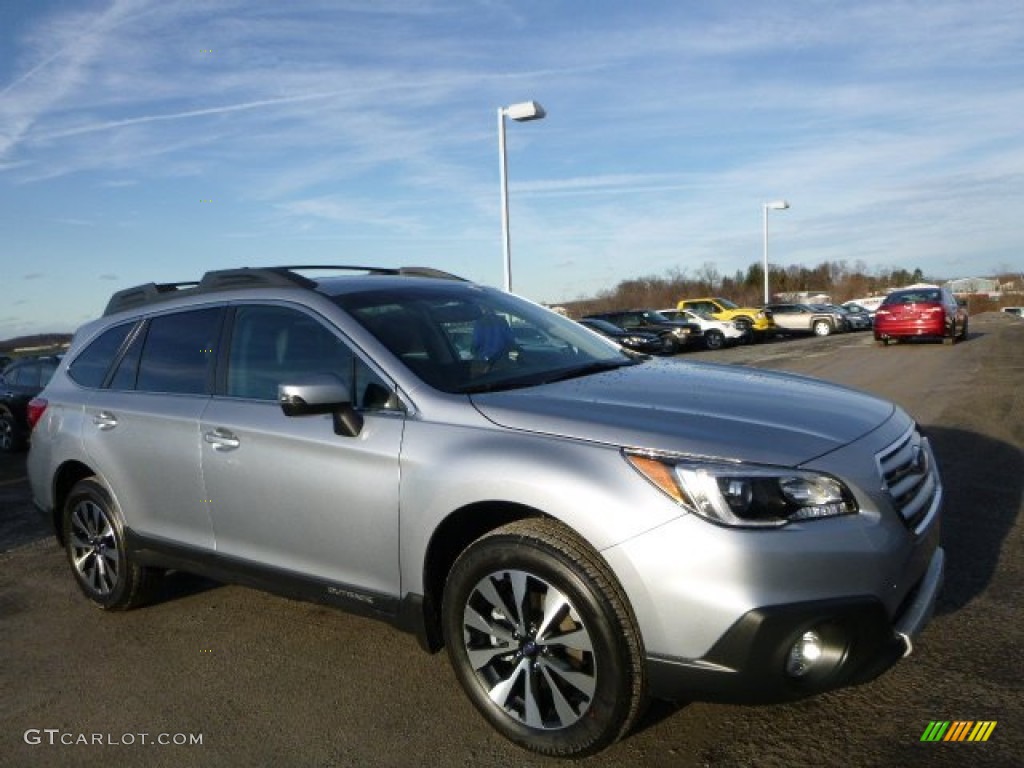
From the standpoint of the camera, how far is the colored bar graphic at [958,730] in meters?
2.87

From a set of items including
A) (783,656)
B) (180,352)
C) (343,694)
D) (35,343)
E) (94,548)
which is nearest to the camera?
(783,656)

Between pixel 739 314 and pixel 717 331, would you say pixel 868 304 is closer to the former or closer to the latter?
pixel 739 314

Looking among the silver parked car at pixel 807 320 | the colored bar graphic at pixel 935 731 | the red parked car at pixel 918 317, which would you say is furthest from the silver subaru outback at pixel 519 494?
the silver parked car at pixel 807 320

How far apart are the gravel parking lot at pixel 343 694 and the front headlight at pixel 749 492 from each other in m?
0.87

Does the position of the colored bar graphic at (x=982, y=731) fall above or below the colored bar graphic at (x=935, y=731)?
above

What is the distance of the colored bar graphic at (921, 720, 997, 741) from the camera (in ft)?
9.41

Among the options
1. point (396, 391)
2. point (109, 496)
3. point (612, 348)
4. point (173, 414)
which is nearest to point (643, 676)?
point (396, 391)

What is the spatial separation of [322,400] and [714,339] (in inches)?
1148

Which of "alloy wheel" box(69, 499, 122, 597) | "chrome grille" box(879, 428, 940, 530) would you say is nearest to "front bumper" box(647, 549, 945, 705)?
"chrome grille" box(879, 428, 940, 530)

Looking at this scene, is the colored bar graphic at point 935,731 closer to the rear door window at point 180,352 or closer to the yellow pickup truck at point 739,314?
the rear door window at point 180,352

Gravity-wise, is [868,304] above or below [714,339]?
below

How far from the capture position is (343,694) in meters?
3.50

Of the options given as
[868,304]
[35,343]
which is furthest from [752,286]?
[35,343]

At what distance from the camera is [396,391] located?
3359 mm
